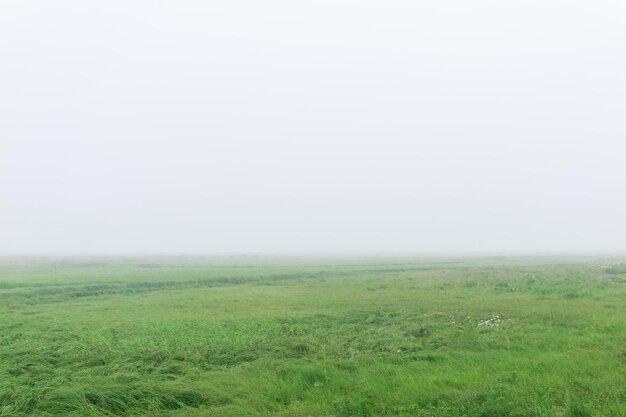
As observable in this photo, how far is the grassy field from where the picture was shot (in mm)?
9711

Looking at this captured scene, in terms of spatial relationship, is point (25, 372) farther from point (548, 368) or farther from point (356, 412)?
point (548, 368)

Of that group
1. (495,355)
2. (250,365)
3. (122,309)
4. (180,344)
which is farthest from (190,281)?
(495,355)

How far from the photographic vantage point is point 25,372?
40.8ft

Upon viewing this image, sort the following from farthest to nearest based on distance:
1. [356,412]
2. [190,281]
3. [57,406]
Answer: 1. [190,281]
2. [57,406]
3. [356,412]

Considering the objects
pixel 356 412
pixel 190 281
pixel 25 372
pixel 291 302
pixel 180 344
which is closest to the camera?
pixel 356 412

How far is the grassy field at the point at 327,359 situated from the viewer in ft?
31.9

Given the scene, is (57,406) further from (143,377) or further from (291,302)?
(291,302)

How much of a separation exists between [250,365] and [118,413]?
3.93m

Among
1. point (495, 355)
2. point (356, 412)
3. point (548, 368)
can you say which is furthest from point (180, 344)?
point (548, 368)

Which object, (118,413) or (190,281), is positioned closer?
(118,413)

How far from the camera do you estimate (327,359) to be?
13.3 meters

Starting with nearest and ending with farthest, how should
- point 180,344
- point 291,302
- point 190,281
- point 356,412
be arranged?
1. point 356,412
2. point 180,344
3. point 291,302
4. point 190,281

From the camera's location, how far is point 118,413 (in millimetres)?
10047

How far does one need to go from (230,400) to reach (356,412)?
3.19m
